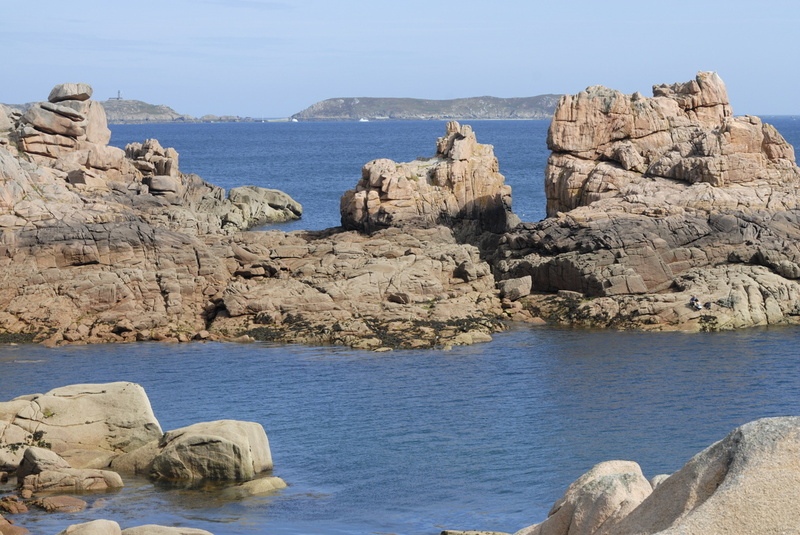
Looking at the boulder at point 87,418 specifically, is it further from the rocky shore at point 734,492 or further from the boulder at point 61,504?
the rocky shore at point 734,492

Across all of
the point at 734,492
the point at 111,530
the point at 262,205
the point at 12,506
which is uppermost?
the point at 734,492

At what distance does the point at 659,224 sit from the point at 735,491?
50.3 meters

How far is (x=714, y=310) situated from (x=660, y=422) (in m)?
17.4

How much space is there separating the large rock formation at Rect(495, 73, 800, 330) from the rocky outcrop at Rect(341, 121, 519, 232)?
4.44 metres

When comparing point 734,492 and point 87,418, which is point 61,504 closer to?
point 87,418

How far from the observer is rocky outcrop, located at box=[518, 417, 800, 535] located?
1254 centimetres

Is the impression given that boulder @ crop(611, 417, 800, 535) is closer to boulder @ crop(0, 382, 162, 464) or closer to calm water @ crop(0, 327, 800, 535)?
calm water @ crop(0, 327, 800, 535)

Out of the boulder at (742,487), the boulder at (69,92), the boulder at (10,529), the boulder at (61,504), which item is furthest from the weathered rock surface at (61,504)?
the boulder at (69,92)

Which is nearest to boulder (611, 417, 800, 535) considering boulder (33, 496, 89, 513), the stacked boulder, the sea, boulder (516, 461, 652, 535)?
boulder (516, 461, 652, 535)

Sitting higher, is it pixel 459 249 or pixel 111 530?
pixel 459 249

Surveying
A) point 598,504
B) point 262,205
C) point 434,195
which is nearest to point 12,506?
point 598,504

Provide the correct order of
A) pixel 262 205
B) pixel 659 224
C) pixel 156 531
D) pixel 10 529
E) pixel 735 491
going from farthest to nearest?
1. pixel 262 205
2. pixel 659 224
3. pixel 10 529
4. pixel 156 531
5. pixel 735 491

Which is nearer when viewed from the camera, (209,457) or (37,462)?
(37,462)

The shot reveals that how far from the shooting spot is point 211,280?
196ft
